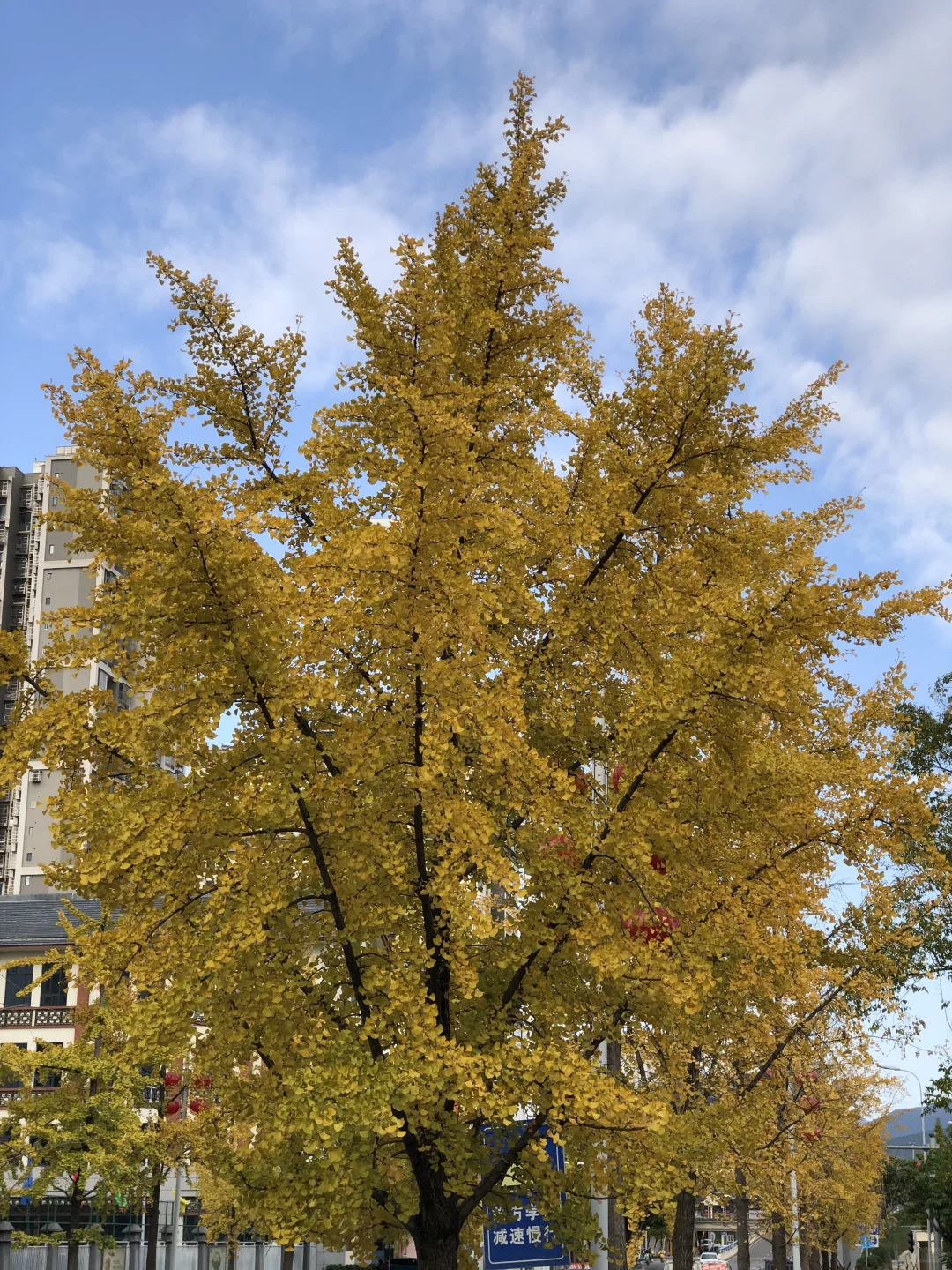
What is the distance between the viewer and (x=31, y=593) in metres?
87.1

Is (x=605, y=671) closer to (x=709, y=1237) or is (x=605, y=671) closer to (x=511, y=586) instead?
(x=511, y=586)

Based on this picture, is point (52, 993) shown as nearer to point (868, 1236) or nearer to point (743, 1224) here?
point (743, 1224)

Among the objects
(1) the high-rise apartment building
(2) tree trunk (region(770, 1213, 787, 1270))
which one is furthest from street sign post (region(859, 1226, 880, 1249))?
(1) the high-rise apartment building

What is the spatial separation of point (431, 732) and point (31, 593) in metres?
84.5

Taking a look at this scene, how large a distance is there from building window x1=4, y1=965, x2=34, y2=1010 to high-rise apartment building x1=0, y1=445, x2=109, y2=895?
22.5 m

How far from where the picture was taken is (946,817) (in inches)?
1097

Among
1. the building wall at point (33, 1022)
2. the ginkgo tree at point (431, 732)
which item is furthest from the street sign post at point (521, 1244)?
the building wall at point (33, 1022)

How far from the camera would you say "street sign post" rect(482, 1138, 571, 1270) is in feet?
38.9

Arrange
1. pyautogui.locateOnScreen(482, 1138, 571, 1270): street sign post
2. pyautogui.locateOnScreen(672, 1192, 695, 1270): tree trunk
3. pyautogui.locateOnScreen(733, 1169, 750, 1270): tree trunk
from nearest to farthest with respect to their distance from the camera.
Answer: pyautogui.locateOnScreen(482, 1138, 571, 1270): street sign post < pyautogui.locateOnScreen(672, 1192, 695, 1270): tree trunk < pyautogui.locateOnScreen(733, 1169, 750, 1270): tree trunk

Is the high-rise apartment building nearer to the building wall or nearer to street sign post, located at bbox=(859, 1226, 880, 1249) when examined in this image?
the building wall

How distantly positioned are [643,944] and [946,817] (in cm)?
2074

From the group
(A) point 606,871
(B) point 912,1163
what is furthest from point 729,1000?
(B) point 912,1163

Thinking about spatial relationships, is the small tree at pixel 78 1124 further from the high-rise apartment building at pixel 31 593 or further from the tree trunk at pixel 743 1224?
the high-rise apartment building at pixel 31 593

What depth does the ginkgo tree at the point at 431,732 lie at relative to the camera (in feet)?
28.8
